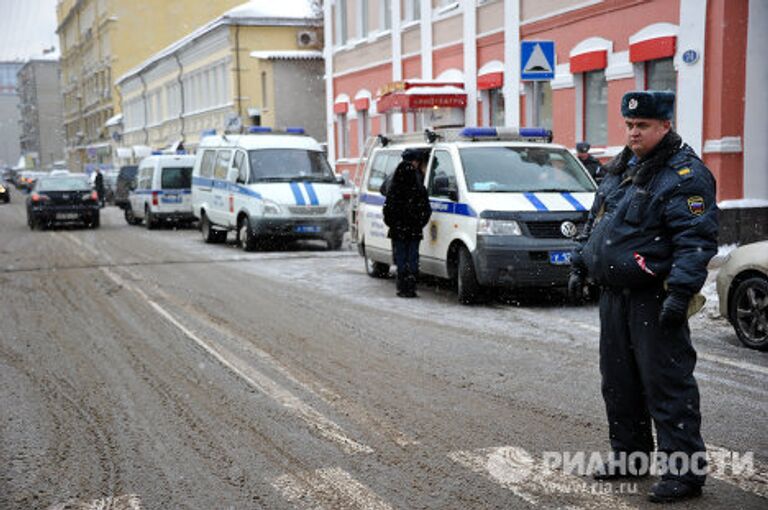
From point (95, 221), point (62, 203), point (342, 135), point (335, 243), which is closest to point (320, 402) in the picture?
point (335, 243)

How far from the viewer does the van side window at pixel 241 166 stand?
19703 mm

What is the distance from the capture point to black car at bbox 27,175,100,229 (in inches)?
1089

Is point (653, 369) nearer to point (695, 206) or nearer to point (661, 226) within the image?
point (661, 226)

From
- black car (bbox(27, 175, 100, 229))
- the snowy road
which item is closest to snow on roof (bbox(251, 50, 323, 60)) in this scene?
black car (bbox(27, 175, 100, 229))

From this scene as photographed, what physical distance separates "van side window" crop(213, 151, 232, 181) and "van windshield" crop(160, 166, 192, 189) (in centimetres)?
646

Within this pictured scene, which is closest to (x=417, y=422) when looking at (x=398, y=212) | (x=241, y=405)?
(x=241, y=405)

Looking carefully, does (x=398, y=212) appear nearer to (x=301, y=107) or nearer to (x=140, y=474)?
(x=140, y=474)

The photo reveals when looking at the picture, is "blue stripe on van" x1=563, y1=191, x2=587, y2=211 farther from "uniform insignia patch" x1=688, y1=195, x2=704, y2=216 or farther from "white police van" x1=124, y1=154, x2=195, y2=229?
"white police van" x1=124, y1=154, x2=195, y2=229

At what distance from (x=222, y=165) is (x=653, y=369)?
1712 cm

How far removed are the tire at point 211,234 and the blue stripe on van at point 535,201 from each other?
38.1 ft

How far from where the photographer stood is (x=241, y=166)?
786 inches

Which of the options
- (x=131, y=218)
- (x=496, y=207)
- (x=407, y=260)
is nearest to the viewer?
(x=496, y=207)

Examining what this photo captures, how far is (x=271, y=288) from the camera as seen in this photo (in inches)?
523

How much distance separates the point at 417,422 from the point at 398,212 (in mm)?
6036
